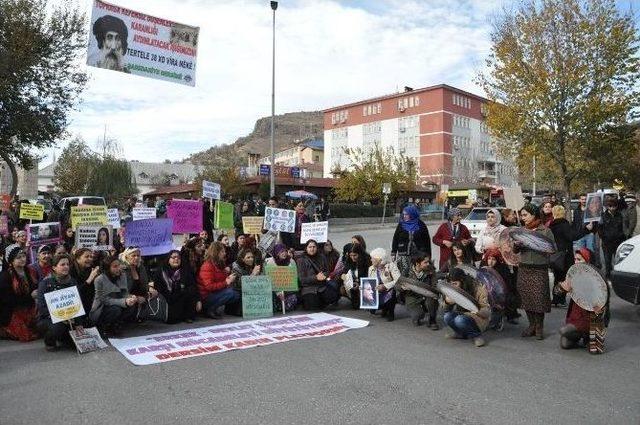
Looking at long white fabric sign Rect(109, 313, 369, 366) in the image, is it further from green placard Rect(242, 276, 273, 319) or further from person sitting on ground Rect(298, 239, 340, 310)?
person sitting on ground Rect(298, 239, 340, 310)

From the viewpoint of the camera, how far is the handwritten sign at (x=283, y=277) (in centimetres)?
897

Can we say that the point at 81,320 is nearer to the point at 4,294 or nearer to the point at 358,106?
the point at 4,294

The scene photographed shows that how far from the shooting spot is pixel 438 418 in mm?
4332

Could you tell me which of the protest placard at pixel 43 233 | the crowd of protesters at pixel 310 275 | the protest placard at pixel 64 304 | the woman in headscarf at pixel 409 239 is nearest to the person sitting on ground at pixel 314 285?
the crowd of protesters at pixel 310 275

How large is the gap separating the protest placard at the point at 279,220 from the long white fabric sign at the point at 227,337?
3072 mm

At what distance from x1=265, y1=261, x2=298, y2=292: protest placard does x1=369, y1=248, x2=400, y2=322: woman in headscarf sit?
4.37ft

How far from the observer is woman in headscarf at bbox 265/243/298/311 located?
9.02m

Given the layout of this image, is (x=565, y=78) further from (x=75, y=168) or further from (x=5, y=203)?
(x=75, y=168)

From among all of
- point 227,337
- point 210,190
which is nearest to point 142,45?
point 210,190

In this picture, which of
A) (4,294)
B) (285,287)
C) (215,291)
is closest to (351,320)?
(285,287)

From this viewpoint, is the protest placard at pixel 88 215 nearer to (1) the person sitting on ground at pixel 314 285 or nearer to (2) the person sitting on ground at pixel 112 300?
(2) the person sitting on ground at pixel 112 300

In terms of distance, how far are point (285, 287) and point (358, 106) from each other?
90.3m

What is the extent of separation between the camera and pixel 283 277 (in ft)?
29.7

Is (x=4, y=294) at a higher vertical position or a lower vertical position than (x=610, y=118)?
lower
